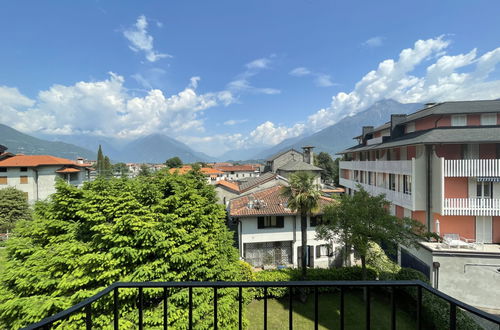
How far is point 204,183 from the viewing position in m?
12.9

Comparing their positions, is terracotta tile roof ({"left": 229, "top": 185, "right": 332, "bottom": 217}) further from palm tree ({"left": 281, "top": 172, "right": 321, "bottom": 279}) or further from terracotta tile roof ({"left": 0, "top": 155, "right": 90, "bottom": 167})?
terracotta tile roof ({"left": 0, "top": 155, "right": 90, "bottom": 167})

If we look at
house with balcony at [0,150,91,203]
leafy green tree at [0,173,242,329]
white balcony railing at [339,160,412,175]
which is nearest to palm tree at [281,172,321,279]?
leafy green tree at [0,173,242,329]

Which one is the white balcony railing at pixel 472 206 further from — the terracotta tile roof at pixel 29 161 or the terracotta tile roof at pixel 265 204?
the terracotta tile roof at pixel 29 161

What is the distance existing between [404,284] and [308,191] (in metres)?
11.4

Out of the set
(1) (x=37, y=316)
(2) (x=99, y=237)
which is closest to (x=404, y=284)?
(2) (x=99, y=237)

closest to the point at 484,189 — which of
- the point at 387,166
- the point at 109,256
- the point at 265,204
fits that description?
the point at 387,166

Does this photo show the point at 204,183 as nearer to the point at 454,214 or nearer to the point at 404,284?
the point at 404,284

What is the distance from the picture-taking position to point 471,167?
13.6 m

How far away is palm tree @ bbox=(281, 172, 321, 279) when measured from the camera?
13.2m

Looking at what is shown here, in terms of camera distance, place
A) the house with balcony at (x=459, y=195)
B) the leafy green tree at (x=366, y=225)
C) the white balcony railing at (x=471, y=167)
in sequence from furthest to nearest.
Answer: the white balcony railing at (x=471, y=167) → the house with balcony at (x=459, y=195) → the leafy green tree at (x=366, y=225)

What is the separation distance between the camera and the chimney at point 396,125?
825 inches

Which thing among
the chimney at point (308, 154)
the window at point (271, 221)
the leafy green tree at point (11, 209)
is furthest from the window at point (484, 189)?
the leafy green tree at point (11, 209)

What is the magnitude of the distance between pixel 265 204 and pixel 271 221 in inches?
62.5

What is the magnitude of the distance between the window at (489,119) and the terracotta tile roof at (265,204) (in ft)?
42.4
